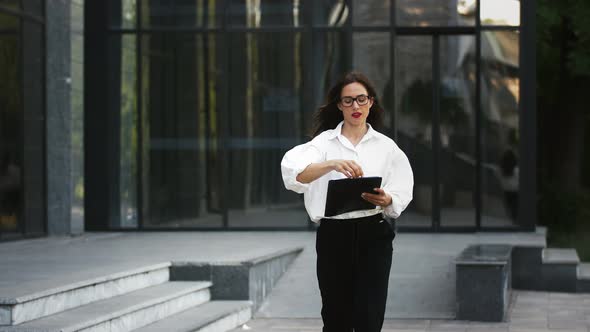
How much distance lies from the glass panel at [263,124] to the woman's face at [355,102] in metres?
11.1

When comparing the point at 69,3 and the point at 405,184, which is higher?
the point at 69,3

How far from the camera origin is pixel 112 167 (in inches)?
679

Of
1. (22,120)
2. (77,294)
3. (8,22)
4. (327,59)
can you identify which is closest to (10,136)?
(22,120)

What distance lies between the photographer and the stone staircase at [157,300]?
7984 mm

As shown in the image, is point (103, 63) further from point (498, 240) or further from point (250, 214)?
point (498, 240)

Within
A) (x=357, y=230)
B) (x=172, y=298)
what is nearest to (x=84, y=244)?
(x=172, y=298)

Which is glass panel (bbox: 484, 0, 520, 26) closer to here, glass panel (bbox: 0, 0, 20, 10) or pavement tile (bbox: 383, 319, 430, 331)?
glass panel (bbox: 0, 0, 20, 10)

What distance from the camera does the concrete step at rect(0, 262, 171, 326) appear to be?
7.80 m

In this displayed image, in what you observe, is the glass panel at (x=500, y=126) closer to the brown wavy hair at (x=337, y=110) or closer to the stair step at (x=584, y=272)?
the stair step at (x=584, y=272)

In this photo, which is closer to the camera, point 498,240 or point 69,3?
point 498,240

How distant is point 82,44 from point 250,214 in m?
3.53

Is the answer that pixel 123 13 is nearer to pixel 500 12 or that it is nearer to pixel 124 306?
pixel 500 12

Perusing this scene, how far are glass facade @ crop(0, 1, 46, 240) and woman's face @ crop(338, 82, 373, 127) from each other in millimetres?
9896

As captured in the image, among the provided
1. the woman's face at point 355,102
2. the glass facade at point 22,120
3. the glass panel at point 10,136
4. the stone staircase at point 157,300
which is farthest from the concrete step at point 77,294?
the glass facade at point 22,120
